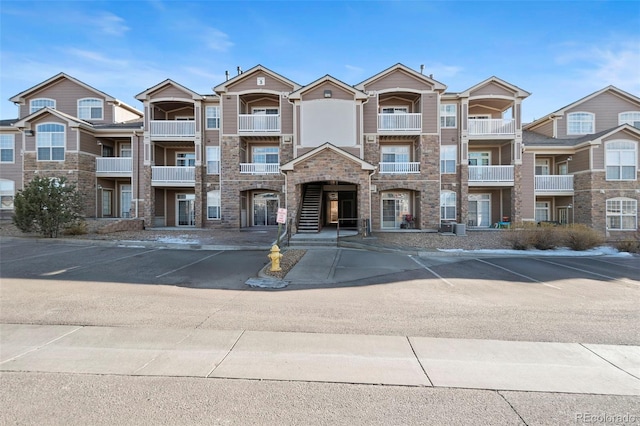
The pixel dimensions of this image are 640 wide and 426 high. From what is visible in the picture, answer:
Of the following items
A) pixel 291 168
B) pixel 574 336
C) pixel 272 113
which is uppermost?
pixel 272 113

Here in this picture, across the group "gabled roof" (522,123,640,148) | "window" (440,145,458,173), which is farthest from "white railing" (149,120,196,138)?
"gabled roof" (522,123,640,148)

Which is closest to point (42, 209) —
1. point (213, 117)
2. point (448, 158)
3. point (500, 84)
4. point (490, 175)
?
point (213, 117)

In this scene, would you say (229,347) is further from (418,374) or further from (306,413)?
(418,374)

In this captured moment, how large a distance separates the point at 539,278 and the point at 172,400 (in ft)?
34.6

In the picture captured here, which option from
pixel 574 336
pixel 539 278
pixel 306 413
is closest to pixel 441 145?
pixel 539 278

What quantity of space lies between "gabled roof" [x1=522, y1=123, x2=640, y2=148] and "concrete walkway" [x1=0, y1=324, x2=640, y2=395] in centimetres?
2275

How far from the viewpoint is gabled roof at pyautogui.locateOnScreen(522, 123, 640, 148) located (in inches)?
866

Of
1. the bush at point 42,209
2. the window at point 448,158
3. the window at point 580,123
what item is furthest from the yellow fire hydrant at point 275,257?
the window at point 580,123

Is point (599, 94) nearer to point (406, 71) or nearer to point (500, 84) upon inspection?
point (500, 84)

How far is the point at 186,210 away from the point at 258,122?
929 centimetres

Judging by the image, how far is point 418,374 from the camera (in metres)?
4.19

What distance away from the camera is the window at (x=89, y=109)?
84.6ft

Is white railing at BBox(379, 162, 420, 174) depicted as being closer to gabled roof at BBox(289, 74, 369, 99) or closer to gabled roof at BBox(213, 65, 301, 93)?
gabled roof at BBox(289, 74, 369, 99)

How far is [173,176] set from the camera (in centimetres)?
2389
